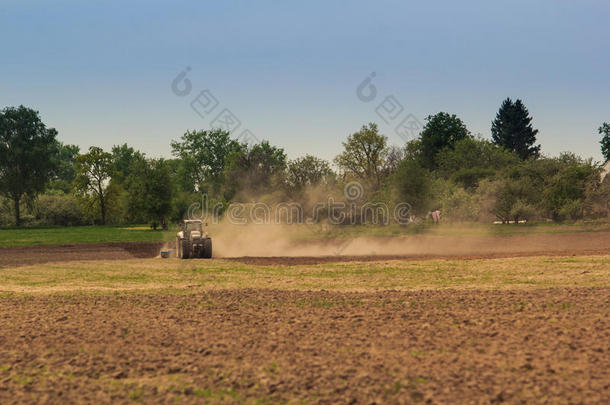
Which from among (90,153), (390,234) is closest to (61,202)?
(90,153)

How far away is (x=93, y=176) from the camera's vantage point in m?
97.8

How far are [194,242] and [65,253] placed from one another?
10.7 metres

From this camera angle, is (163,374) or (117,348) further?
(117,348)

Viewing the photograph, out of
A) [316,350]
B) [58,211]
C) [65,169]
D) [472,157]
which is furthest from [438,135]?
[316,350]

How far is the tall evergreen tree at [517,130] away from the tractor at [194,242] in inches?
4345

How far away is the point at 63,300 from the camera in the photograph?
15.4 meters

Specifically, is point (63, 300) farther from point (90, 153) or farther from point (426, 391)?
point (90, 153)

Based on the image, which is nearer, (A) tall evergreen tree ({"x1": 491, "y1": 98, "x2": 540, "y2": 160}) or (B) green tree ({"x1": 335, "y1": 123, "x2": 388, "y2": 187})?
(B) green tree ({"x1": 335, "y1": 123, "x2": 388, "y2": 187})

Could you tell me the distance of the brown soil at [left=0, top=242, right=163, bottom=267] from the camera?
2969cm

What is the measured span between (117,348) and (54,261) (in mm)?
20944

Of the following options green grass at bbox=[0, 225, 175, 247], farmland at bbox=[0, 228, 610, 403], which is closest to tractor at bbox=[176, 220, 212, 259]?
farmland at bbox=[0, 228, 610, 403]

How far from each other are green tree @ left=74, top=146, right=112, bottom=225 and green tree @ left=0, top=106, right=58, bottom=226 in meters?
5.18

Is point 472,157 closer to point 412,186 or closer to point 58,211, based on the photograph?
point 412,186

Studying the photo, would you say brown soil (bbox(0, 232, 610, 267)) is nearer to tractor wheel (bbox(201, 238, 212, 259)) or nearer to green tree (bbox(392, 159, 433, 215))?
tractor wheel (bbox(201, 238, 212, 259))
